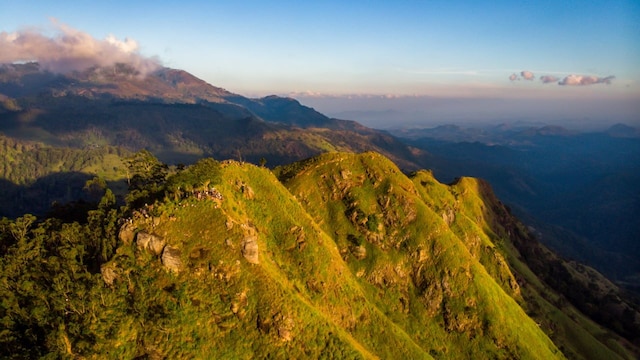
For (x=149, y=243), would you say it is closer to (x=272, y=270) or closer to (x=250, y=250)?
(x=250, y=250)

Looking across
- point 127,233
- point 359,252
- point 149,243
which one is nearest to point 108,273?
point 149,243

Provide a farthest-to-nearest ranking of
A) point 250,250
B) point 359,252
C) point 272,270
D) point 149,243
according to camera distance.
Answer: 1. point 359,252
2. point 272,270
3. point 250,250
4. point 149,243

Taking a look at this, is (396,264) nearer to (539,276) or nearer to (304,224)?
(304,224)

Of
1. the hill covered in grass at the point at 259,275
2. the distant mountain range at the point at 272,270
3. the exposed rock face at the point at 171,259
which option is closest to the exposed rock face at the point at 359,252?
the hill covered in grass at the point at 259,275

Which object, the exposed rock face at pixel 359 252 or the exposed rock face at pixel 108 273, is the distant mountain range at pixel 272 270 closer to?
the exposed rock face at pixel 108 273

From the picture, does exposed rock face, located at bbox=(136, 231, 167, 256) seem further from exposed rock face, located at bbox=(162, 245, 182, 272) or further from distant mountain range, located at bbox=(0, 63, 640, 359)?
exposed rock face, located at bbox=(162, 245, 182, 272)

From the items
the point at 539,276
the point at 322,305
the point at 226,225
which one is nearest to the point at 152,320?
the point at 226,225
